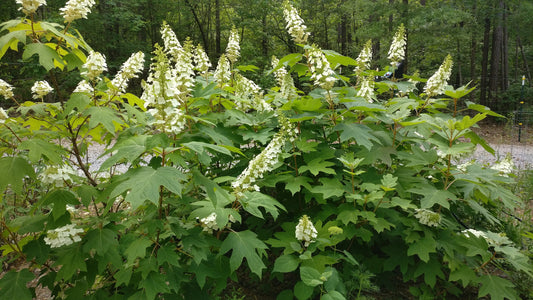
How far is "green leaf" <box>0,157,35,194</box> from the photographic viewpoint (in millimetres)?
1723

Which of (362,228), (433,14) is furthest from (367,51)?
(433,14)

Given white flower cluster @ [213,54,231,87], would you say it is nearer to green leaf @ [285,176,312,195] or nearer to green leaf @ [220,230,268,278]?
green leaf @ [285,176,312,195]

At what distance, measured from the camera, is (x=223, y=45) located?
2475 centimetres

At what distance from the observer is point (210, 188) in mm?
1717

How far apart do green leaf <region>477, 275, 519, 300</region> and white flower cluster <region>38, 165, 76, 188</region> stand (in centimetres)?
309

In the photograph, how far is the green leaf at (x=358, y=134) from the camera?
2469 mm

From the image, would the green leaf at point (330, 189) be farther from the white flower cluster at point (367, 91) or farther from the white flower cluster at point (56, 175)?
the white flower cluster at point (56, 175)

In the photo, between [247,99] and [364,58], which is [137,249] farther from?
[364,58]

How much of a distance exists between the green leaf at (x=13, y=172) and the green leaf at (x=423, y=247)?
2650mm

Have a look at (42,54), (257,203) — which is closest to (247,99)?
(257,203)

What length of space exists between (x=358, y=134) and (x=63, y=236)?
7.18 ft

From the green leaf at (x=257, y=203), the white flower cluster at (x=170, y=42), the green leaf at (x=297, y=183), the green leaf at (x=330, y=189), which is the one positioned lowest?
the green leaf at (x=330, y=189)

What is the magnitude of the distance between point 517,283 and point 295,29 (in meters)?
3.24

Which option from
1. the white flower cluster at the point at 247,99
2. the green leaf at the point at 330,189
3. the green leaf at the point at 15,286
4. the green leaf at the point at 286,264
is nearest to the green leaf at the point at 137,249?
the green leaf at the point at 15,286
